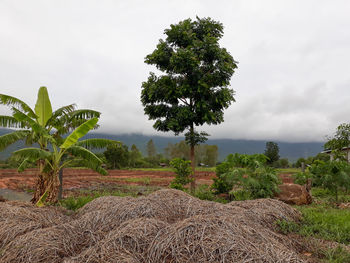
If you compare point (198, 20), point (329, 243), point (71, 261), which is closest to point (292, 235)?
point (329, 243)

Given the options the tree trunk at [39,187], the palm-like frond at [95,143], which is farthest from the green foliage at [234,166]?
the tree trunk at [39,187]

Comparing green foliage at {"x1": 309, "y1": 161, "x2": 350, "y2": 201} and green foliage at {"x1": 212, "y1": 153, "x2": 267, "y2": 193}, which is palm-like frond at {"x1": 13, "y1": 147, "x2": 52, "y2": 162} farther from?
green foliage at {"x1": 309, "y1": 161, "x2": 350, "y2": 201}

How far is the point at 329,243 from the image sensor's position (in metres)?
4.54

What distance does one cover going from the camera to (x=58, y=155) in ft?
28.1

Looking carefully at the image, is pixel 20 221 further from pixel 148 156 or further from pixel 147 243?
pixel 148 156

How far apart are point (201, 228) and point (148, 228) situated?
2.63 feet

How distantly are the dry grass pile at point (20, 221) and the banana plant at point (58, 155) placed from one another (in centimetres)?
212

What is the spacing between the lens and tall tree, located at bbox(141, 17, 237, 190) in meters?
10.8

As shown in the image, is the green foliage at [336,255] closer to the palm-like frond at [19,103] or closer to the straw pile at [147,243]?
the straw pile at [147,243]

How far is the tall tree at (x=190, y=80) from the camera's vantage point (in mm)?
10781

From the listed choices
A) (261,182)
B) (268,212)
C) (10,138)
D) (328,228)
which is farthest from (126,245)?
(10,138)

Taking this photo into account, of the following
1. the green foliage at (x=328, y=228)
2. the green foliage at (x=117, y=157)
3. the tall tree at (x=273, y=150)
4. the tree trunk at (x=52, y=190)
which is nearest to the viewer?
the green foliage at (x=328, y=228)

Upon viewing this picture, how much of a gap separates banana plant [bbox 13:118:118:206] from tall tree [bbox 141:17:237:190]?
3.50m

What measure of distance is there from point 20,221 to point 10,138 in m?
4.52
